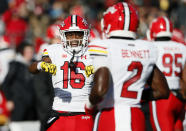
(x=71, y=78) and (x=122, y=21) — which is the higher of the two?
(x=122, y=21)

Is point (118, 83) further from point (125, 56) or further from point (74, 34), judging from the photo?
point (74, 34)

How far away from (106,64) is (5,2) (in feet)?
38.0

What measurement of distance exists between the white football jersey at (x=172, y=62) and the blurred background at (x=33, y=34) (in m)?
1.26

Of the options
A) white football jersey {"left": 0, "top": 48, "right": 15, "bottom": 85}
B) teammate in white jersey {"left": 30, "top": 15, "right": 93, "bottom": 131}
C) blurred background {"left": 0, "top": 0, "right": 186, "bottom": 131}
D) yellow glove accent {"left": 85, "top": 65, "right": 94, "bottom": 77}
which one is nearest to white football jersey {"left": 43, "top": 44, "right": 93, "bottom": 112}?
teammate in white jersey {"left": 30, "top": 15, "right": 93, "bottom": 131}

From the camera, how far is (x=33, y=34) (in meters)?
14.3

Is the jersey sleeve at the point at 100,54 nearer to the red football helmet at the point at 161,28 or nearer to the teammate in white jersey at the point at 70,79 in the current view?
the teammate in white jersey at the point at 70,79

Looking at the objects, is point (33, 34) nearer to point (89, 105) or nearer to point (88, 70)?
point (88, 70)

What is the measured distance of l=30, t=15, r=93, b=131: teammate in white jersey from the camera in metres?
4.54

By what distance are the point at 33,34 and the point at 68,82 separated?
993 centimetres

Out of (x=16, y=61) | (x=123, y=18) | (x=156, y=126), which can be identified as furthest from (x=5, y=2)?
(x=123, y=18)

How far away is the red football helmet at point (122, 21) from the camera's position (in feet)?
13.6

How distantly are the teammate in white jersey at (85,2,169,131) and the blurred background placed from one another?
252cm

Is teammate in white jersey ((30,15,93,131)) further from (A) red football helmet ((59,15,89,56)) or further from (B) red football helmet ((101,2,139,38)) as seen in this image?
(B) red football helmet ((101,2,139,38))

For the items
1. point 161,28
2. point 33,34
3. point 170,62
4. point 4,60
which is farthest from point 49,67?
point 33,34
